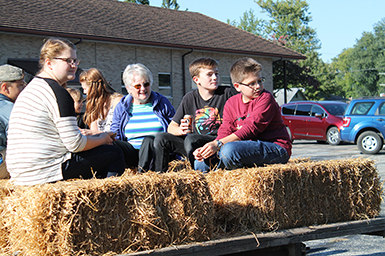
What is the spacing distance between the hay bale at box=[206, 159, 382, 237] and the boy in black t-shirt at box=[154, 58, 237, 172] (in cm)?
87

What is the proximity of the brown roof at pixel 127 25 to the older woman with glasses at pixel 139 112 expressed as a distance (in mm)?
13595

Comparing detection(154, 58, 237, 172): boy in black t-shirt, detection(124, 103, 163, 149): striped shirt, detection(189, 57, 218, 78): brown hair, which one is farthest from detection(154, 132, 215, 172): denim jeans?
detection(189, 57, 218, 78): brown hair

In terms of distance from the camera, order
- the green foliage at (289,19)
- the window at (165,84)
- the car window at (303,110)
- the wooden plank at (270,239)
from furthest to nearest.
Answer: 1. the green foliage at (289,19)
2. the window at (165,84)
3. the car window at (303,110)
4. the wooden plank at (270,239)

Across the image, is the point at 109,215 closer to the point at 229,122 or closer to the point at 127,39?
the point at 229,122

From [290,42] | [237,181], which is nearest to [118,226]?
[237,181]

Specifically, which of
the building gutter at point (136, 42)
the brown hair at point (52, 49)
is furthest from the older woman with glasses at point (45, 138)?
the building gutter at point (136, 42)

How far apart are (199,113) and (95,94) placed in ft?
4.90

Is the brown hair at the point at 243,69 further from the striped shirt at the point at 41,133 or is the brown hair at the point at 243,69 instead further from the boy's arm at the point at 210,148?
the striped shirt at the point at 41,133

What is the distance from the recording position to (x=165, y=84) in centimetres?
2272

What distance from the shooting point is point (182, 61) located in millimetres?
23156

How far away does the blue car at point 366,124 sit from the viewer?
547 inches

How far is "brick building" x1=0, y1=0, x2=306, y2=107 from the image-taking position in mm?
17562

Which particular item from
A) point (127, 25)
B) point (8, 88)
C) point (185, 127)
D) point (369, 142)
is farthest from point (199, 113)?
point (127, 25)

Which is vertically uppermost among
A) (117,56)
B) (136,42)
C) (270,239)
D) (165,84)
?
(136,42)
